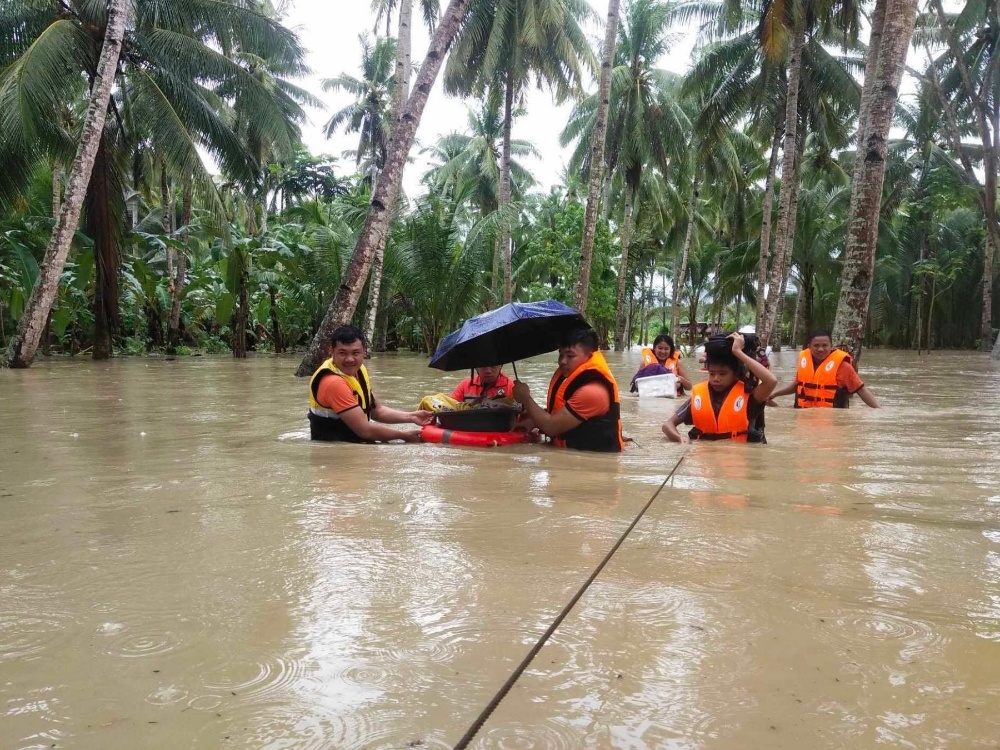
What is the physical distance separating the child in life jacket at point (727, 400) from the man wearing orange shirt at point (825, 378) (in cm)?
280

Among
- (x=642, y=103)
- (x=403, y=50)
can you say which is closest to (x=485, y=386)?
(x=403, y=50)

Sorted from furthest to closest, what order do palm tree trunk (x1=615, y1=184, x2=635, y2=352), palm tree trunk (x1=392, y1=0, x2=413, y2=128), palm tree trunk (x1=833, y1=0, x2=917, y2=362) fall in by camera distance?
1. palm tree trunk (x1=615, y1=184, x2=635, y2=352)
2. palm tree trunk (x1=392, y1=0, x2=413, y2=128)
3. palm tree trunk (x1=833, y1=0, x2=917, y2=362)

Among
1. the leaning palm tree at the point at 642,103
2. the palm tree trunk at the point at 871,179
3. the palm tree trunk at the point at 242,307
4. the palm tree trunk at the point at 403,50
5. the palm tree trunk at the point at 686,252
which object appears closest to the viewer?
the palm tree trunk at the point at 871,179

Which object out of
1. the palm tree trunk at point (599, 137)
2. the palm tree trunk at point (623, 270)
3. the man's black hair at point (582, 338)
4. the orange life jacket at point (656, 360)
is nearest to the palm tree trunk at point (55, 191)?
the palm tree trunk at point (599, 137)

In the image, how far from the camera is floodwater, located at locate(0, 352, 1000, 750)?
182cm

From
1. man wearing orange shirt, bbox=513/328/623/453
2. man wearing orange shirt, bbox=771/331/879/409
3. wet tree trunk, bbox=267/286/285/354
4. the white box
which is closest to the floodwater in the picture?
man wearing orange shirt, bbox=513/328/623/453

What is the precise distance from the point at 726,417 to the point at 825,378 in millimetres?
3386

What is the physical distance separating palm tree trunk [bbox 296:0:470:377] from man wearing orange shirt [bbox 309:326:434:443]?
6.27 meters

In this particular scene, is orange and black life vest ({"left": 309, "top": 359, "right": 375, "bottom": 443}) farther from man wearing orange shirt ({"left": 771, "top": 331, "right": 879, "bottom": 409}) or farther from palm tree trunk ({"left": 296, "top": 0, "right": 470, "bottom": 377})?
palm tree trunk ({"left": 296, "top": 0, "right": 470, "bottom": 377})

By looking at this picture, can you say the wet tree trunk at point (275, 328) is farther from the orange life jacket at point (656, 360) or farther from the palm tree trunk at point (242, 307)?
the orange life jacket at point (656, 360)

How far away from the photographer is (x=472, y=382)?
6750 millimetres

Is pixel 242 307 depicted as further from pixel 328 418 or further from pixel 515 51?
pixel 328 418

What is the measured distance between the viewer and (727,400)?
6.34 meters

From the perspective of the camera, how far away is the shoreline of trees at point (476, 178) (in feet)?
50.2
